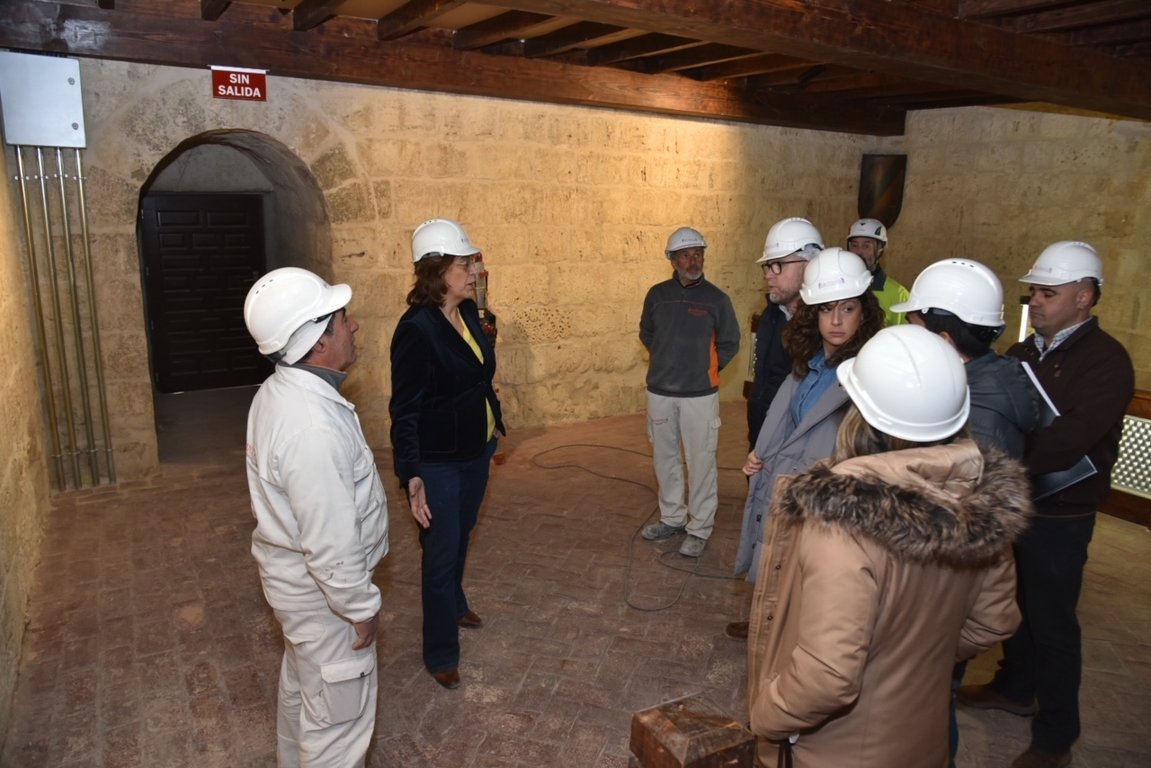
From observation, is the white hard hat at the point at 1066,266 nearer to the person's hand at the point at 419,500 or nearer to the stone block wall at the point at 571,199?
the person's hand at the point at 419,500

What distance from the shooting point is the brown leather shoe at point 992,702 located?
3.38 m

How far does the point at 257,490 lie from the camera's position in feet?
7.55

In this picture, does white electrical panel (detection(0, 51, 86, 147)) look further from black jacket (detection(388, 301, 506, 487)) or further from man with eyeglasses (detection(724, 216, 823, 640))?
man with eyeglasses (detection(724, 216, 823, 640))

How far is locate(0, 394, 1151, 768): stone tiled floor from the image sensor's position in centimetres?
316

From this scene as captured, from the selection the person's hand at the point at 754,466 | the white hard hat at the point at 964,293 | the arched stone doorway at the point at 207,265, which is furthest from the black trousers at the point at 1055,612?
the arched stone doorway at the point at 207,265

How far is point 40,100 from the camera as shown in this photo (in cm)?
523

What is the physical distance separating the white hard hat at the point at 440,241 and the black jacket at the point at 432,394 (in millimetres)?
235

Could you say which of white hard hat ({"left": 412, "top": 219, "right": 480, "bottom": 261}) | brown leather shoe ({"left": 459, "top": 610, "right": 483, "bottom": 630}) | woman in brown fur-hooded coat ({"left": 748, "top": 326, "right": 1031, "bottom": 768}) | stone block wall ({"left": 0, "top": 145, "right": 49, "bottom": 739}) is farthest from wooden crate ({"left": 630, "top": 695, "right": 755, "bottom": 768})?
stone block wall ({"left": 0, "top": 145, "right": 49, "bottom": 739})

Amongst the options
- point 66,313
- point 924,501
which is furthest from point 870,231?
point 66,313

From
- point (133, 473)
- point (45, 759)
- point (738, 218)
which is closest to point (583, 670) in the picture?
point (45, 759)

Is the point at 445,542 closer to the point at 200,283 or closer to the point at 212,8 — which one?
the point at 212,8

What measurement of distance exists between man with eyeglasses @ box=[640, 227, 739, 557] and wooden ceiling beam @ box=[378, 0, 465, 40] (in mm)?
2051

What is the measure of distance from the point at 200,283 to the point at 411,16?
477 cm

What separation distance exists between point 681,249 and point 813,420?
2.16 meters
